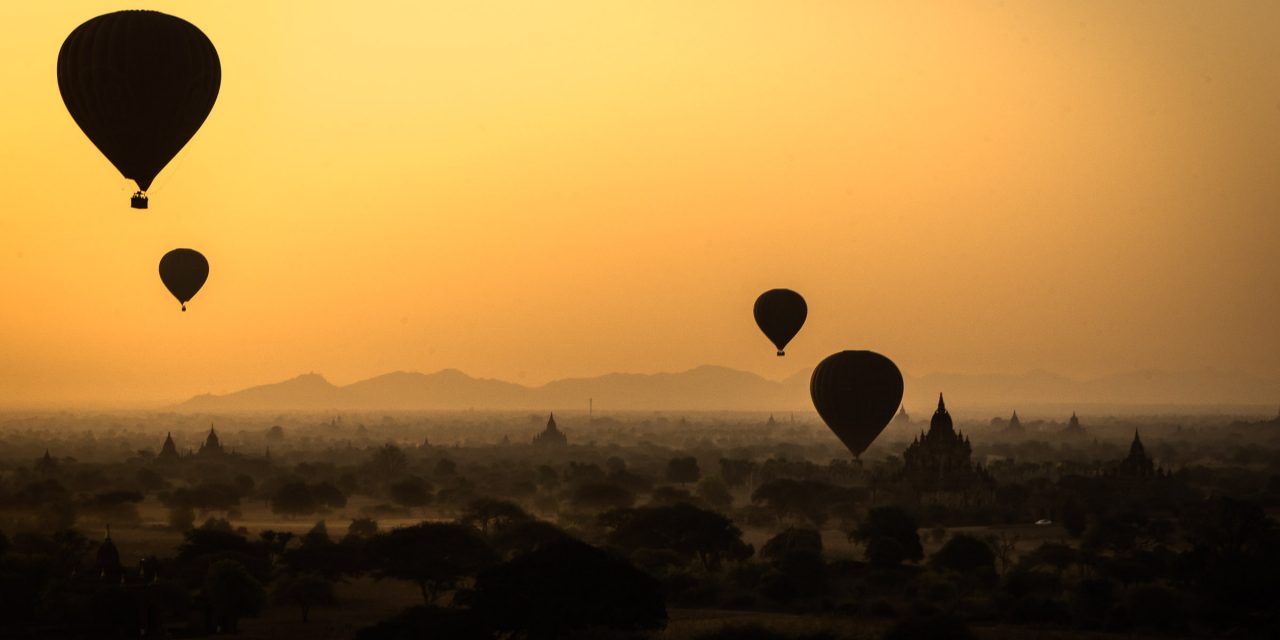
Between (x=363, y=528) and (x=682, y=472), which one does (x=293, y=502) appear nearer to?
(x=363, y=528)

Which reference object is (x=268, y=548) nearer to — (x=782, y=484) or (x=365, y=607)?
(x=365, y=607)

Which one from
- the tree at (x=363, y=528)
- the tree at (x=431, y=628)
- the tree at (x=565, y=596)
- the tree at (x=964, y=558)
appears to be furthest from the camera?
the tree at (x=363, y=528)

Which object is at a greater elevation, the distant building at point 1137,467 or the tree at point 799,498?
the distant building at point 1137,467

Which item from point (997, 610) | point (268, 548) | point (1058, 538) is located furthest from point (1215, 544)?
point (268, 548)

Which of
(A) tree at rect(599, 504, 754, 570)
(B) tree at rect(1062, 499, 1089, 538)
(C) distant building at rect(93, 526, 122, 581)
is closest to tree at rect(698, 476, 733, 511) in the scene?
(B) tree at rect(1062, 499, 1089, 538)

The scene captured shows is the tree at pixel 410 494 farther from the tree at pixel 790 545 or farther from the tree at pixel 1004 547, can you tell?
the tree at pixel 790 545

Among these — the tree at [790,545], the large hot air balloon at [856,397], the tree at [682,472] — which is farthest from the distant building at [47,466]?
the tree at [790,545]
